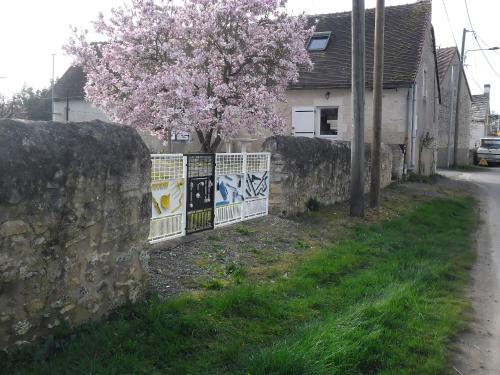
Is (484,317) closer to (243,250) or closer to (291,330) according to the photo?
(291,330)

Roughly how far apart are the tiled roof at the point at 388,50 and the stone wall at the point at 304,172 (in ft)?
26.2

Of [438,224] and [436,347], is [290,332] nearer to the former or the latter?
[436,347]

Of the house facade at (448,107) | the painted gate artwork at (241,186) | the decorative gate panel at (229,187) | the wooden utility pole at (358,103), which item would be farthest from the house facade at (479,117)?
the decorative gate panel at (229,187)

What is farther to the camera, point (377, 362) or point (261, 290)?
point (261, 290)

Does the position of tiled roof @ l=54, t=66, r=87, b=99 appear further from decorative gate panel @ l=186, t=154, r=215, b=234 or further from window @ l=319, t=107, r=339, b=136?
decorative gate panel @ l=186, t=154, r=215, b=234

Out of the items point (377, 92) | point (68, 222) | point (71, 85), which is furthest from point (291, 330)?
point (71, 85)

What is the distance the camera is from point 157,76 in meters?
13.1

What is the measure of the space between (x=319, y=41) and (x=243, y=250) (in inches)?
734

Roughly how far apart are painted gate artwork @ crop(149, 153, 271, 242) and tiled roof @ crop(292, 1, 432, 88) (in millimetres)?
12187

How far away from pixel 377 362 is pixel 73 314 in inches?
102

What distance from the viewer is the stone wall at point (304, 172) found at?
10492mm

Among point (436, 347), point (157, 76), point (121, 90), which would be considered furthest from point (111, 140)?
point (121, 90)

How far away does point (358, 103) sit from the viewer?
1105 cm

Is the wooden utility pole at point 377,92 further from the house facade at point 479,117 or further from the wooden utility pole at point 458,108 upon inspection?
the house facade at point 479,117
